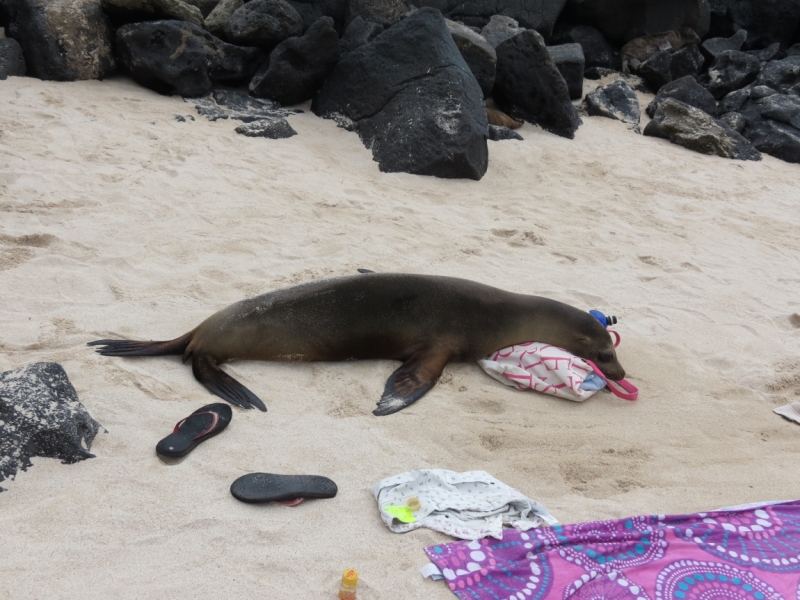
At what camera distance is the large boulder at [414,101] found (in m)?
7.00

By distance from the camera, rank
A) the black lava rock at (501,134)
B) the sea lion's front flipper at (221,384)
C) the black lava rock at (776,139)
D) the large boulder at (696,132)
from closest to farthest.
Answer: the sea lion's front flipper at (221,384)
the black lava rock at (501,134)
the large boulder at (696,132)
the black lava rock at (776,139)

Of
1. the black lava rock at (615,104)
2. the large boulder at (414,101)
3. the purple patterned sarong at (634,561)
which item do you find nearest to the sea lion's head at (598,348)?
the purple patterned sarong at (634,561)

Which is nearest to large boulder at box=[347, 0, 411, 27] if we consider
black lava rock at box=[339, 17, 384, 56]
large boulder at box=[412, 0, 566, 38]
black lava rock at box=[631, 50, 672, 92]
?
black lava rock at box=[339, 17, 384, 56]

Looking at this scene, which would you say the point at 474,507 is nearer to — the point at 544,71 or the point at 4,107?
the point at 4,107

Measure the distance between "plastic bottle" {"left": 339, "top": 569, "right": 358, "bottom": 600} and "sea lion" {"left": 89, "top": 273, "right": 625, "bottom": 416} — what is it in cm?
117

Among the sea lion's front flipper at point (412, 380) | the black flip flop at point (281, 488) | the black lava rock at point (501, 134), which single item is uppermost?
the black lava rock at point (501, 134)

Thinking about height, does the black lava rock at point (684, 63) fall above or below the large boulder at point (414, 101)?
above

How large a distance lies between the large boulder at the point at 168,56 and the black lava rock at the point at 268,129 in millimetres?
1040

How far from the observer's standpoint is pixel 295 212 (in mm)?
5539

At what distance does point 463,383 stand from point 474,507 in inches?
44.8

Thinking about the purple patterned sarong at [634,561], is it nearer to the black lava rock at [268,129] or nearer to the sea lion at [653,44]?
the black lava rock at [268,129]

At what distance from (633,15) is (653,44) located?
2.41 ft

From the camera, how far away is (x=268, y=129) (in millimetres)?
7258

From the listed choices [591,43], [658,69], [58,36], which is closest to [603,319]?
[58,36]
